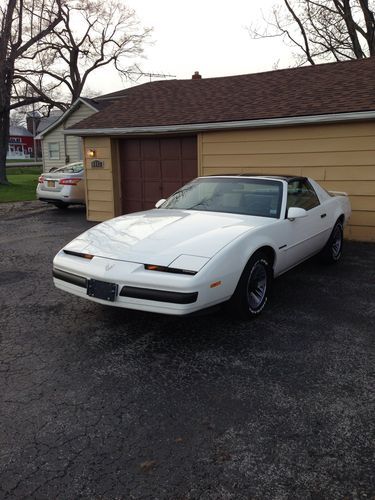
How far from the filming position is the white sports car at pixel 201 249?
352 centimetres

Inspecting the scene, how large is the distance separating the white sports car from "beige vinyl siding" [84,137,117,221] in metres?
5.78

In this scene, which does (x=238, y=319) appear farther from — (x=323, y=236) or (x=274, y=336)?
(x=323, y=236)

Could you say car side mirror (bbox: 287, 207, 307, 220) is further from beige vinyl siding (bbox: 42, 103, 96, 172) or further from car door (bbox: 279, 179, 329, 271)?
→ beige vinyl siding (bbox: 42, 103, 96, 172)

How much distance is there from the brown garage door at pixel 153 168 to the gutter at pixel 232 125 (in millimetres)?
516

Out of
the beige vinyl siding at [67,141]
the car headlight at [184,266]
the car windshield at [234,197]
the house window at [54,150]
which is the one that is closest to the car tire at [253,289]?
the car headlight at [184,266]

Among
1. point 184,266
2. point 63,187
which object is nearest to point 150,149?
point 63,187

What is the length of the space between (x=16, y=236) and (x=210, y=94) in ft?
19.3

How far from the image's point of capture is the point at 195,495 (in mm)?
2107

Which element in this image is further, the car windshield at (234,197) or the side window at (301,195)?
the side window at (301,195)

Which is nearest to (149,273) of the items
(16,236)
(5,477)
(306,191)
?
(5,477)

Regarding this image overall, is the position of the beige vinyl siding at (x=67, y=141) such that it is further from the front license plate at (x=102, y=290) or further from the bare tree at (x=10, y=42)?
the front license plate at (x=102, y=290)

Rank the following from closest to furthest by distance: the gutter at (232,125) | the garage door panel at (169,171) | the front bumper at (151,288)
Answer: the front bumper at (151,288) < the gutter at (232,125) < the garage door panel at (169,171)

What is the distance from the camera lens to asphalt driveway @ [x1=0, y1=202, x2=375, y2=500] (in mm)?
2221

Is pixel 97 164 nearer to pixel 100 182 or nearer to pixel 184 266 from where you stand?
pixel 100 182
